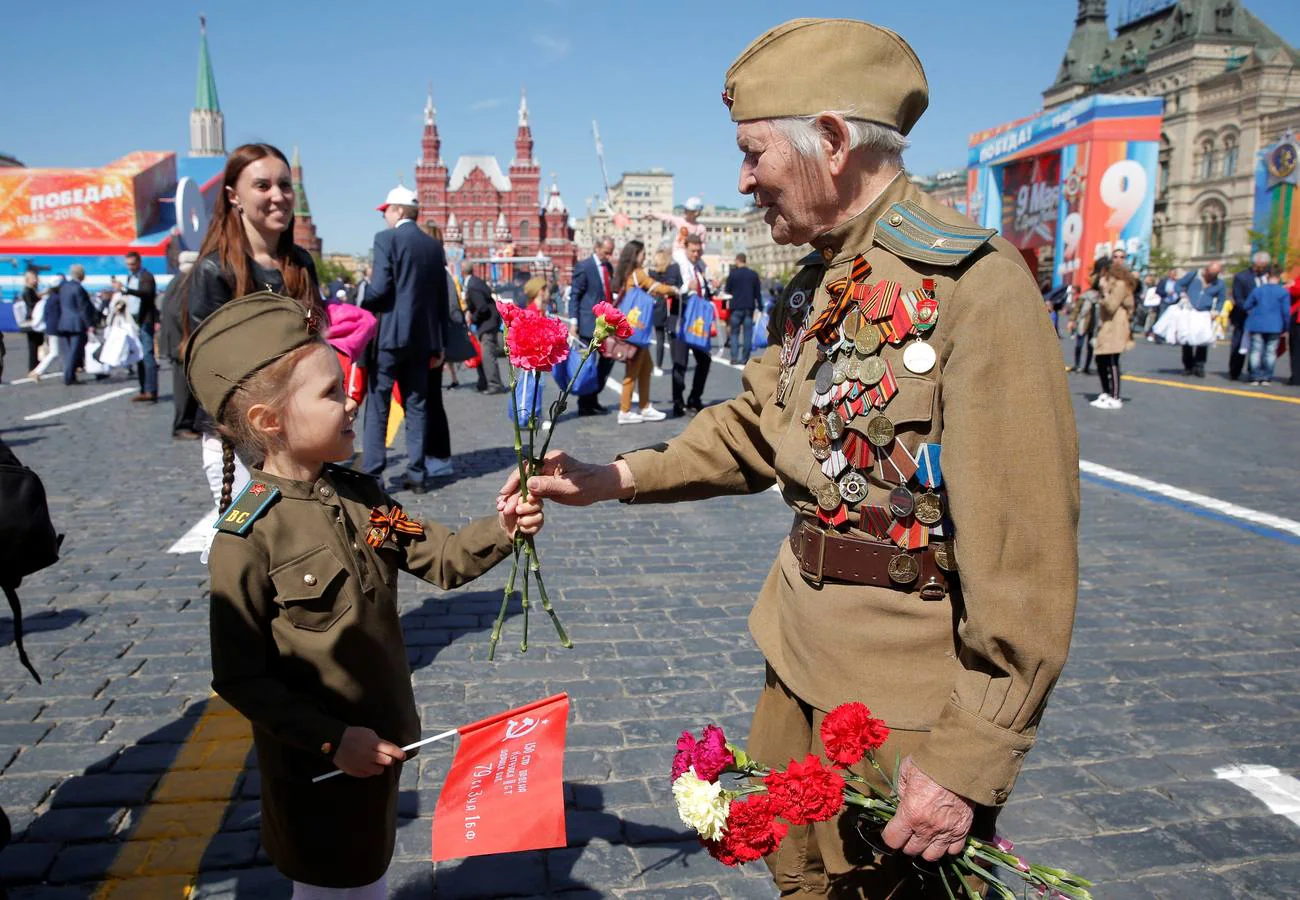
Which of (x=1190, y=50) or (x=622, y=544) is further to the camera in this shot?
(x=1190, y=50)

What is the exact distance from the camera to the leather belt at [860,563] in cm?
165

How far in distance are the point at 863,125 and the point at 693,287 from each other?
33.2ft

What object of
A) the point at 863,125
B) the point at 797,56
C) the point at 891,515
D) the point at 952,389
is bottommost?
the point at 891,515

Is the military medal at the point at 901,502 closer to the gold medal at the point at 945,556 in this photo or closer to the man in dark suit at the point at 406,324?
the gold medal at the point at 945,556

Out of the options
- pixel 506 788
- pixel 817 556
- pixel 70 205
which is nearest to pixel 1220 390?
pixel 817 556

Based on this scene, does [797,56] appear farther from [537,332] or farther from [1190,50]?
[1190,50]

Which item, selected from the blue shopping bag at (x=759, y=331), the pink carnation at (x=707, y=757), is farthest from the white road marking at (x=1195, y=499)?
the blue shopping bag at (x=759, y=331)

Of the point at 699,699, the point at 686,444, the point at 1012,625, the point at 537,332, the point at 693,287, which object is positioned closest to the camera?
the point at 1012,625

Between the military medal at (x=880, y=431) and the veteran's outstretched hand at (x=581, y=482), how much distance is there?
698 millimetres

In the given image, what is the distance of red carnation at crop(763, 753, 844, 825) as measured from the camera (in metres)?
1.47

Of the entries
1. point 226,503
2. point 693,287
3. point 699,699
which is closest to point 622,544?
point 699,699

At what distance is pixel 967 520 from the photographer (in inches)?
58.9

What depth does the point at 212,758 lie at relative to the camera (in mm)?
3451

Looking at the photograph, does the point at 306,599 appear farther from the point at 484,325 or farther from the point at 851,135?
the point at 484,325
